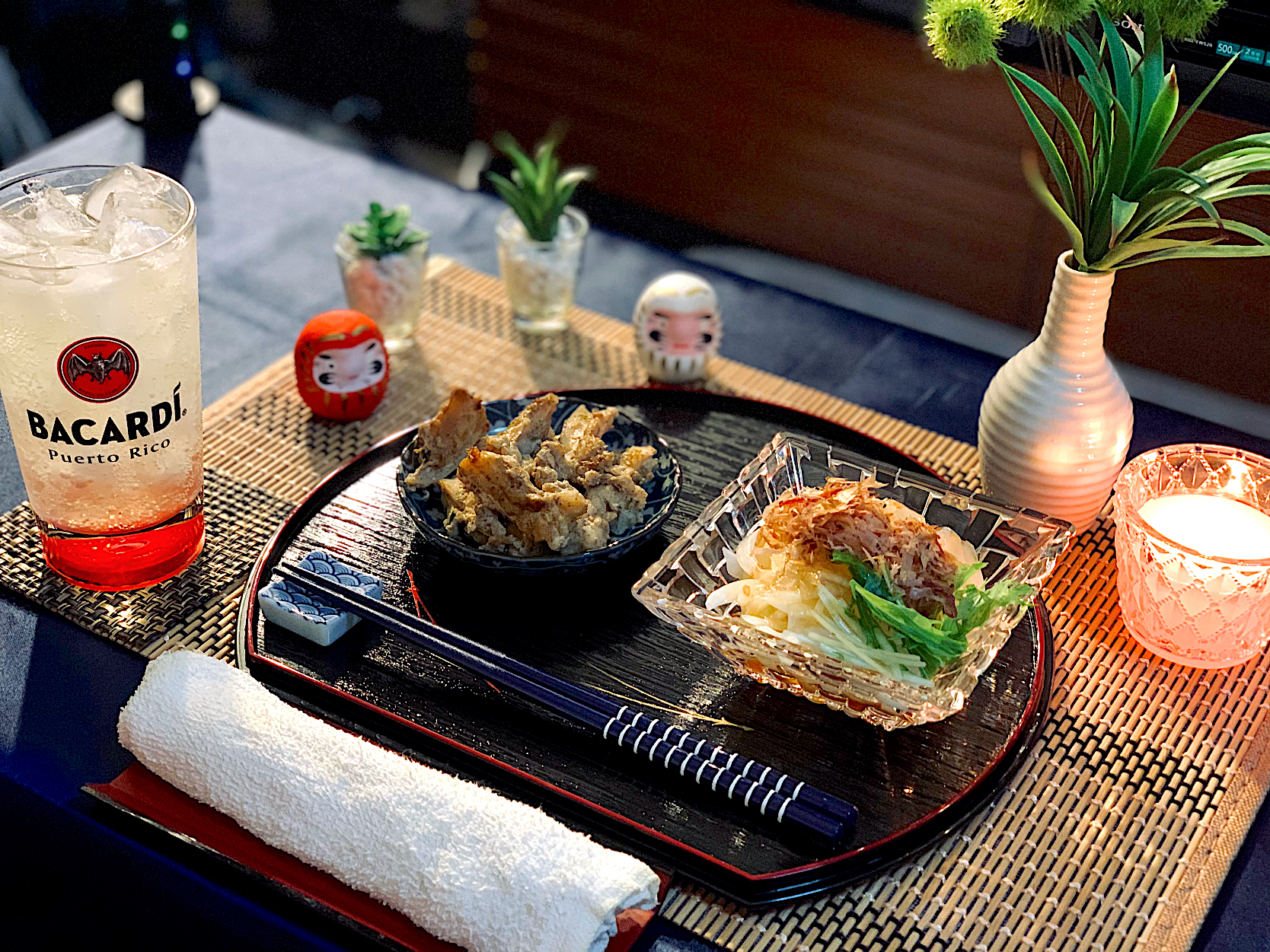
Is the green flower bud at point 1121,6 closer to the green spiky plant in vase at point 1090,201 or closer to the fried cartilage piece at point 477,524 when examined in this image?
the green spiky plant in vase at point 1090,201

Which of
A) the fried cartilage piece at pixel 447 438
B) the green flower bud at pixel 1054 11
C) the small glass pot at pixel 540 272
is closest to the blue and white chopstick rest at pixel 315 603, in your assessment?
the fried cartilage piece at pixel 447 438

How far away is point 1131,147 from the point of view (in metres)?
1.16

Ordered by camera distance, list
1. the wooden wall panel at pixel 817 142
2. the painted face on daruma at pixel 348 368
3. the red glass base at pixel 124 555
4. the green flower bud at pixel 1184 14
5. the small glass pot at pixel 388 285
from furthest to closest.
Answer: the wooden wall panel at pixel 817 142 → the small glass pot at pixel 388 285 → the painted face on daruma at pixel 348 368 → the red glass base at pixel 124 555 → the green flower bud at pixel 1184 14

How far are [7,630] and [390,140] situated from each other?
2015mm

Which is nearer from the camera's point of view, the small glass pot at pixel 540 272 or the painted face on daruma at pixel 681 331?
the painted face on daruma at pixel 681 331

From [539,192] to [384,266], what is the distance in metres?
0.23

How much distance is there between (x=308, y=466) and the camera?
1.44 meters

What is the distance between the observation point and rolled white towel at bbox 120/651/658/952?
88 centimetres

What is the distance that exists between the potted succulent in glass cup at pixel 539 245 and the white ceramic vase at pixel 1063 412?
650mm

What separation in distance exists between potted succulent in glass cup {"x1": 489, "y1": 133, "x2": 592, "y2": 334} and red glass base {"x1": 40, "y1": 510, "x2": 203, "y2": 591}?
0.61 m

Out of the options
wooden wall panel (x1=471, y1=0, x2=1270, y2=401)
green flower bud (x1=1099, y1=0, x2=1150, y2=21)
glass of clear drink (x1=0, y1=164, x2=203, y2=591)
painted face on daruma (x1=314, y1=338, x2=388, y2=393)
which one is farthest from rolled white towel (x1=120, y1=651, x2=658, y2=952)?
wooden wall panel (x1=471, y1=0, x2=1270, y2=401)

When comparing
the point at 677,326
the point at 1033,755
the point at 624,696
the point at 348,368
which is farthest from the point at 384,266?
the point at 1033,755

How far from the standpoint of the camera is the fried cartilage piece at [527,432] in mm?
1244

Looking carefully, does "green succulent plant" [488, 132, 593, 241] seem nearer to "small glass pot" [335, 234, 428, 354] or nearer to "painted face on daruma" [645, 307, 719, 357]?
"small glass pot" [335, 234, 428, 354]
